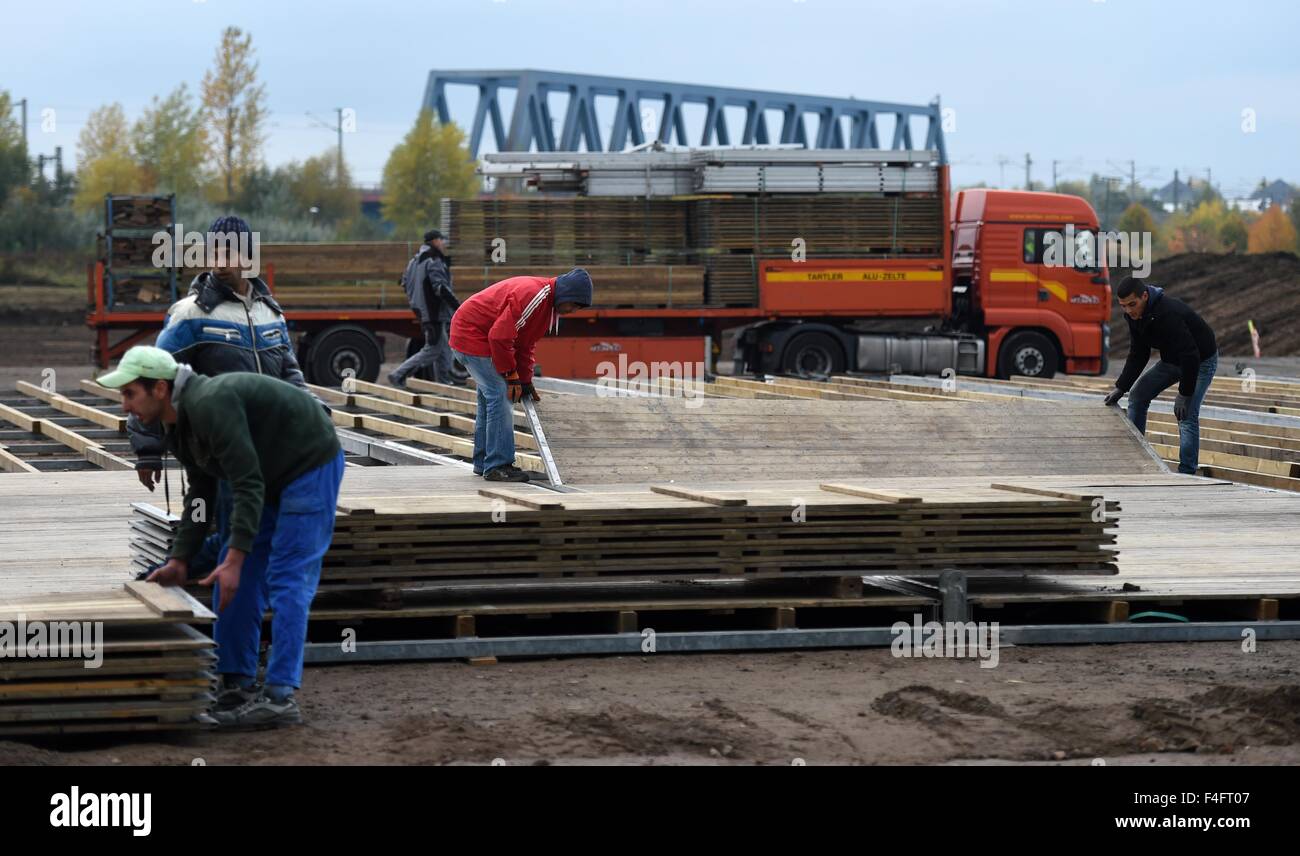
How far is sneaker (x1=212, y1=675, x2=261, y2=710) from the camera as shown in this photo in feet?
22.1

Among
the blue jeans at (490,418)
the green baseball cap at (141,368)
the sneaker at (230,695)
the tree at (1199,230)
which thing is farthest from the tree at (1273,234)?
the green baseball cap at (141,368)

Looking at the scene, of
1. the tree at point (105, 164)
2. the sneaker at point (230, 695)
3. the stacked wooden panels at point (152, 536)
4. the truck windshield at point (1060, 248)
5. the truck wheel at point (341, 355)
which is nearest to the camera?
the sneaker at point (230, 695)

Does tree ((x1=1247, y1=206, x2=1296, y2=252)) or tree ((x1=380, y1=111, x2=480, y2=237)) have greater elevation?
tree ((x1=380, y1=111, x2=480, y2=237))

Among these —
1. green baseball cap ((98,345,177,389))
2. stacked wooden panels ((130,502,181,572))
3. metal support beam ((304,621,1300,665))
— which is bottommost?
metal support beam ((304,621,1300,665))

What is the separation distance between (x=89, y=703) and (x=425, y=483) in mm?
5781

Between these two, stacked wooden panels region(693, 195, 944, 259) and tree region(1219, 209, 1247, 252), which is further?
tree region(1219, 209, 1247, 252)

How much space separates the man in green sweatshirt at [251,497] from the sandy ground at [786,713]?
1.00 feet

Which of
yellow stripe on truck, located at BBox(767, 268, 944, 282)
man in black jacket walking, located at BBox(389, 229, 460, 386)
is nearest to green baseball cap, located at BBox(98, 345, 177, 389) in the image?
man in black jacket walking, located at BBox(389, 229, 460, 386)

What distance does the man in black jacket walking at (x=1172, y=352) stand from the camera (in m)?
13.0

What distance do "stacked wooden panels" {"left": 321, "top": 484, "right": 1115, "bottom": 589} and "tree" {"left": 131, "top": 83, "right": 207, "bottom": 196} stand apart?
52.4m

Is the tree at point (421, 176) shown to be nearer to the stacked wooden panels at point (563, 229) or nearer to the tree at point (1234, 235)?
the tree at point (1234, 235)

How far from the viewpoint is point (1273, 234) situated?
67.2 metres

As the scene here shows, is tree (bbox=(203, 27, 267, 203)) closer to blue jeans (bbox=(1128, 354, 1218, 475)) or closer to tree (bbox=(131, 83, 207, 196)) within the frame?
tree (bbox=(131, 83, 207, 196))
